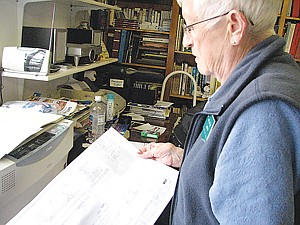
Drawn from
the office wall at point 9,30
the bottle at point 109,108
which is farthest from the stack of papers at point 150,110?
the office wall at point 9,30

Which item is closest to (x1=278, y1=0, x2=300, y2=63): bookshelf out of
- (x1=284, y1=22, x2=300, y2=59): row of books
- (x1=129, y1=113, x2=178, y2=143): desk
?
(x1=284, y1=22, x2=300, y2=59): row of books

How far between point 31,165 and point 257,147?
2.28ft

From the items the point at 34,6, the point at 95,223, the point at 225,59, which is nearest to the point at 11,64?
the point at 34,6

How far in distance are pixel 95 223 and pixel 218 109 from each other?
0.42m

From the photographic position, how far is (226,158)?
59 centimetres

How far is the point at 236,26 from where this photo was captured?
71 centimetres

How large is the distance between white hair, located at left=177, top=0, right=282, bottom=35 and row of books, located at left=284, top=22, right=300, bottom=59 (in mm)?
2464

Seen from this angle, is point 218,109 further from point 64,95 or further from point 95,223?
point 64,95

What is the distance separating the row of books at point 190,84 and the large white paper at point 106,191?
6.76 feet

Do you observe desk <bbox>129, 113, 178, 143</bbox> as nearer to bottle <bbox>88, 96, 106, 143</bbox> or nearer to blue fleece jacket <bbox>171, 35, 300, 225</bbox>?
bottle <bbox>88, 96, 106, 143</bbox>

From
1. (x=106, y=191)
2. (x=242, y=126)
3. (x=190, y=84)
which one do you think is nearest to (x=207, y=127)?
(x=242, y=126)

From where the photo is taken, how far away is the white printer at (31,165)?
2.96 ft

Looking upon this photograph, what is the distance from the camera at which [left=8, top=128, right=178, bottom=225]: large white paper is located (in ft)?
2.71

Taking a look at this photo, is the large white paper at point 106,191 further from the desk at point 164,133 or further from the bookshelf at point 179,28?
the bookshelf at point 179,28
